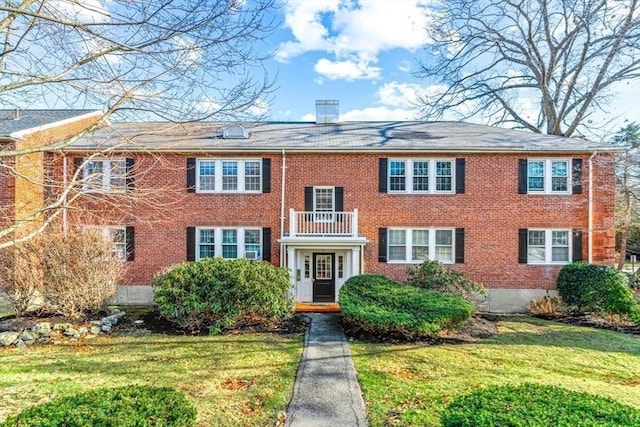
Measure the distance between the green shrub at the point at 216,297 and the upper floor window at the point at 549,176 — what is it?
32.6 ft

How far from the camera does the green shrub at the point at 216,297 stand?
986 centimetres

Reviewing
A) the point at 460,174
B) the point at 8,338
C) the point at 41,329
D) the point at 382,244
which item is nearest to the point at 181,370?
the point at 41,329

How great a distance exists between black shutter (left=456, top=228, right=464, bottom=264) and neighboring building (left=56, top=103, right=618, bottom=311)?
0.04 metres

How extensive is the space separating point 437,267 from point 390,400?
7.09 m

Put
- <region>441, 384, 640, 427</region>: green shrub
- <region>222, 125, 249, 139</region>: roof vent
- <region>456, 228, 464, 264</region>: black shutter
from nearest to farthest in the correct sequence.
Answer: <region>441, 384, 640, 427</region>: green shrub < <region>456, 228, 464, 264</region>: black shutter < <region>222, 125, 249, 139</region>: roof vent

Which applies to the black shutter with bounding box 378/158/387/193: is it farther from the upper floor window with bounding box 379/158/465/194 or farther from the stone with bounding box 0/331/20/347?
the stone with bounding box 0/331/20/347

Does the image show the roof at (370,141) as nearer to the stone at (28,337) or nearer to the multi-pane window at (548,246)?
the multi-pane window at (548,246)

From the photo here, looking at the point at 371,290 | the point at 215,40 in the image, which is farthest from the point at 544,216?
the point at 215,40

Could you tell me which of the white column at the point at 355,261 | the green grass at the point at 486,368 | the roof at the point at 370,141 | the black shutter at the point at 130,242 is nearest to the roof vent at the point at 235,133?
the roof at the point at 370,141

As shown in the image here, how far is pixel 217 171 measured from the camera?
1395 cm

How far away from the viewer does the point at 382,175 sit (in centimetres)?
1374

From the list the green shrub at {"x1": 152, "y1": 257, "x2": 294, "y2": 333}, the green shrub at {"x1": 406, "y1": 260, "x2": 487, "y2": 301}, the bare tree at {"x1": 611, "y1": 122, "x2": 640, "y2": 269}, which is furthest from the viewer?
the bare tree at {"x1": 611, "y1": 122, "x2": 640, "y2": 269}

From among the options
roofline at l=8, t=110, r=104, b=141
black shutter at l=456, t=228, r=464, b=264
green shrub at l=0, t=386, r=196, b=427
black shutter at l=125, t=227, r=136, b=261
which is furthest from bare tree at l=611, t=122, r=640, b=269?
roofline at l=8, t=110, r=104, b=141

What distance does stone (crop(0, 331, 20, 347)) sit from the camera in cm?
880
